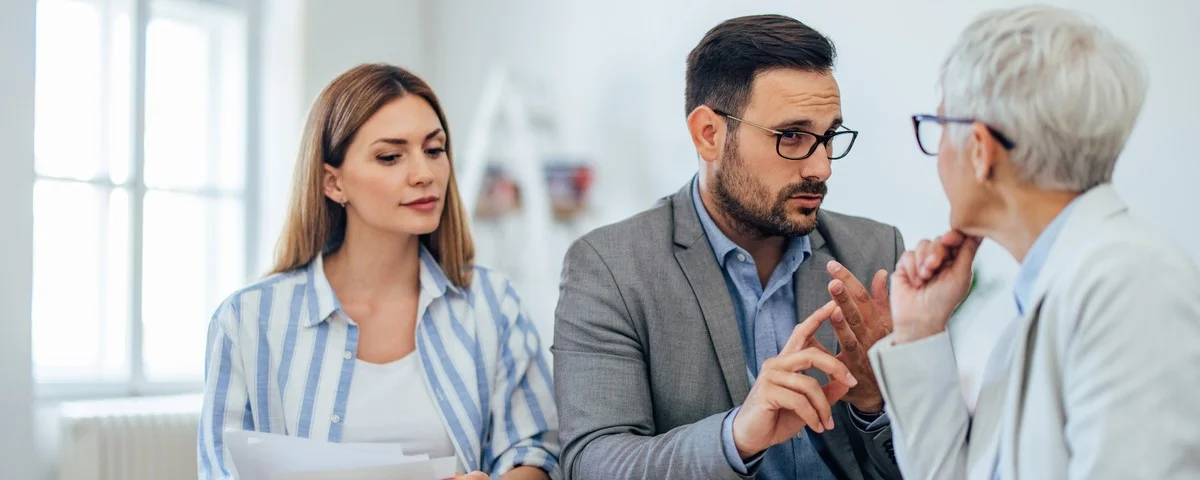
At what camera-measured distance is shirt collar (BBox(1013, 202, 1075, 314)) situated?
1.15 metres

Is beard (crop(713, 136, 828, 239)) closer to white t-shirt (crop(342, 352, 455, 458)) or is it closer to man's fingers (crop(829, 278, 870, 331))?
man's fingers (crop(829, 278, 870, 331))

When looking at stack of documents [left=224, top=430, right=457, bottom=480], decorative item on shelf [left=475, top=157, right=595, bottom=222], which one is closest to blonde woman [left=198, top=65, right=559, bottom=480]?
stack of documents [left=224, top=430, right=457, bottom=480]

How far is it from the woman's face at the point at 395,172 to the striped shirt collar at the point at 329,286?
0.11 metres

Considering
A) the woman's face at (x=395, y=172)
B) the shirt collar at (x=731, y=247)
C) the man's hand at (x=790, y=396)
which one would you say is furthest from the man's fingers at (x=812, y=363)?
the woman's face at (x=395, y=172)

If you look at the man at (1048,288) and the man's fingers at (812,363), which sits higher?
the man at (1048,288)

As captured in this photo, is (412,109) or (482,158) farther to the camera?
(482,158)

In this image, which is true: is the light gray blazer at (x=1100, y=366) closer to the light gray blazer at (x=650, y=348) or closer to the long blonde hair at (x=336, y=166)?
the light gray blazer at (x=650, y=348)

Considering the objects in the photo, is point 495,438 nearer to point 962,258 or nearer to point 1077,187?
point 962,258

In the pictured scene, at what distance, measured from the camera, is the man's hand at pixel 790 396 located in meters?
1.42

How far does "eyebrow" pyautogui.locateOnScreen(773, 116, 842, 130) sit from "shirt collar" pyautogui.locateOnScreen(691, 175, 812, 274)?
22 centimetres

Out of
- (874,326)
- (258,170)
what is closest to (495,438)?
(874,326)

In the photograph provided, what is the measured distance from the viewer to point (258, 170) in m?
4.14

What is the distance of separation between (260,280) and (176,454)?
4.62 ft

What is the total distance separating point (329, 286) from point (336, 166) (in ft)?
0.83
